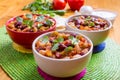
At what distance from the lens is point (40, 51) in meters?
0.66

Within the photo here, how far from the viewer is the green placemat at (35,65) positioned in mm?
724

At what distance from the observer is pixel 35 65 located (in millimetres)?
780

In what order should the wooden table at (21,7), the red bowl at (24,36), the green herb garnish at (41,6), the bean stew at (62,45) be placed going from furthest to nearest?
the green herb garnish at (41,6) < the wooden table at (21,7) < the red bowl at (24,36) < the bean stew at (62,45)

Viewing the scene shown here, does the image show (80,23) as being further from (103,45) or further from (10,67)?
(10,67)

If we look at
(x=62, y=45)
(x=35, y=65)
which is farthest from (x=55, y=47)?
(x=35, y=65)

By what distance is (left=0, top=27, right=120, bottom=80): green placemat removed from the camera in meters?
0.72

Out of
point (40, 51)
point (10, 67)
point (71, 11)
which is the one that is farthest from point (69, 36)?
point (71, 11)

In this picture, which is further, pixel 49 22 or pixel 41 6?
pixel 41 6

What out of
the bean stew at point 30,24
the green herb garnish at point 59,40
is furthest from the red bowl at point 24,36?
the green herb garnish at point 59,40

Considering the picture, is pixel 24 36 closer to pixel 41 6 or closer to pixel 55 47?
pixel 55 47

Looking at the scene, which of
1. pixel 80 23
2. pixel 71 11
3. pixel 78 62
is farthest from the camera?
pixel 71 11

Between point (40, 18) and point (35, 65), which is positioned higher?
point (40, 18)

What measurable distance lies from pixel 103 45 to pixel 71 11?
1.40ft

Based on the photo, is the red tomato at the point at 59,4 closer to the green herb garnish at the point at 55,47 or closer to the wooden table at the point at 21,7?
the wooden table at the point at 21,7
